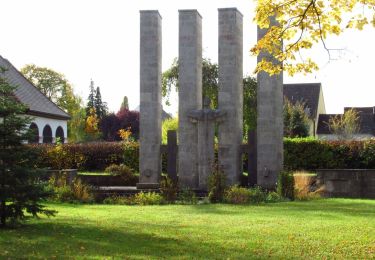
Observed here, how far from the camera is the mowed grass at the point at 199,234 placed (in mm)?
9573

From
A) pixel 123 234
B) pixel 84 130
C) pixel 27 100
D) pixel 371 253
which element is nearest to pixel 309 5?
pixel 371 253

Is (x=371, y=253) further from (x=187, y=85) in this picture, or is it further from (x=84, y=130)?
(x=84, y=130)

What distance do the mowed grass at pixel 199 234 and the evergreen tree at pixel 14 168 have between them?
1.63 feet

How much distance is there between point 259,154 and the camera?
22797 millimetres

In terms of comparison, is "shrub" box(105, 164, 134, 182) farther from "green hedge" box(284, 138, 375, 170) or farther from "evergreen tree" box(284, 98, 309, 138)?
"evergreen tree" box(284, 98, 309, 138)

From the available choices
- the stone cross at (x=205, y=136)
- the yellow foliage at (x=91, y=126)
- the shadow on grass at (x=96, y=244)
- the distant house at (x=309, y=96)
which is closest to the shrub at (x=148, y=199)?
the stone cross at (x=205, y=136)

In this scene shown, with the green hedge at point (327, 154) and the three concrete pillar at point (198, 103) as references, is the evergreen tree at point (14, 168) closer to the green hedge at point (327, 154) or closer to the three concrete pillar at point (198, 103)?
the three concrete pillar at point (198, 103)

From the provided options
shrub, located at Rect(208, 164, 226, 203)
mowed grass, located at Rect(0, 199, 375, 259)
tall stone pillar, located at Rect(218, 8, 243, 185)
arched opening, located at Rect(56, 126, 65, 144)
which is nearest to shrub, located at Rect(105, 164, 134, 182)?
tall stone pillar, located at Rect(218, 8, 243, 185)

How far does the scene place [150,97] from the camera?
79.2 ft

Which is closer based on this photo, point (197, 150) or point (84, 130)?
point (197, 150)

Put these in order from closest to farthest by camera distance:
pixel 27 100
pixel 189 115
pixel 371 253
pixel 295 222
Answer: pixel 371 253
pixel 295 222
pixel 189 115
pixel 27 100

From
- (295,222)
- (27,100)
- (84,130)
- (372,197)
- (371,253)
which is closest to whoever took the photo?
(371,253)

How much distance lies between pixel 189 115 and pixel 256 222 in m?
10.6

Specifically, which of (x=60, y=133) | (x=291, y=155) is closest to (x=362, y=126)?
(x=60, y=133)
